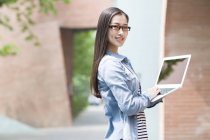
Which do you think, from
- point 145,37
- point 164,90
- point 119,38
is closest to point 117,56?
point 119,38

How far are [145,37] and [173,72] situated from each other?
13.6 ft

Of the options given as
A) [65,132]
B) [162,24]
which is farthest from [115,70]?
[65,132]

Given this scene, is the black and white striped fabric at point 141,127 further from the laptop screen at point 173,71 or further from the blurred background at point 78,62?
the blurred background at point 78,62

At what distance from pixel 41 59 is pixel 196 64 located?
45.0 ft

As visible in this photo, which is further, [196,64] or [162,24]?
[196,64]

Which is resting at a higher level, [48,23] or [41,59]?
[48,23]

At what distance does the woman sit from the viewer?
10.6 feet

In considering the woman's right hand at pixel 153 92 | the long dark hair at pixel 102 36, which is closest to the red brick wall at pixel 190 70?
the long dark hair at pixel 102 36

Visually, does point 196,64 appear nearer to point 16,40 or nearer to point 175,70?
point 175,70

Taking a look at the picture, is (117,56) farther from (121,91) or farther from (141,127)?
(141,127)

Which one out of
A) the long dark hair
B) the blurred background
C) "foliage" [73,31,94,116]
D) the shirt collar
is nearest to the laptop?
the shirt collar

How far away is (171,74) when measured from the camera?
3.46 m

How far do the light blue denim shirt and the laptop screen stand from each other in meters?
0.20

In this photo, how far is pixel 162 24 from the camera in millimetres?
7816
